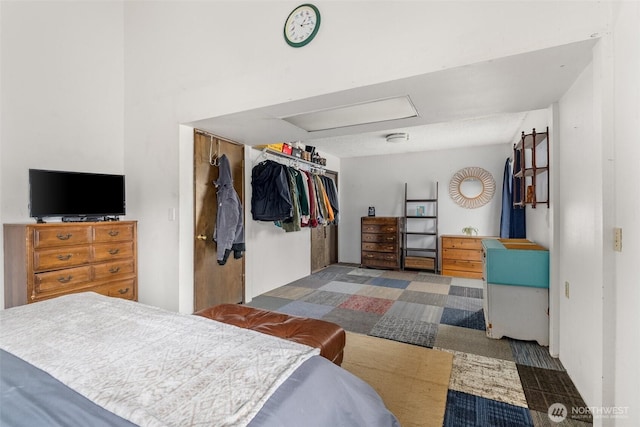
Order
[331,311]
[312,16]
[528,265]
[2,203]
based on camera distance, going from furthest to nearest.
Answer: [331,311] < [528,265] < [2,203] < [312,16]

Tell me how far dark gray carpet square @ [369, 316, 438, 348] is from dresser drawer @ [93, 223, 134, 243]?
242cm

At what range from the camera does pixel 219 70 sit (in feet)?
7.85

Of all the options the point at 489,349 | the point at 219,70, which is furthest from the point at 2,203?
the point at 489,349

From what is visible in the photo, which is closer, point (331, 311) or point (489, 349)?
point (489, 349)

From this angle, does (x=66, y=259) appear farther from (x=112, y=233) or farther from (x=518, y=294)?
(x=518, y=294)

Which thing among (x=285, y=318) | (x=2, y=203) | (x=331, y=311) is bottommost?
(x=331, y=311)

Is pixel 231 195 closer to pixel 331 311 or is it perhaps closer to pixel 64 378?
pixel 331 311

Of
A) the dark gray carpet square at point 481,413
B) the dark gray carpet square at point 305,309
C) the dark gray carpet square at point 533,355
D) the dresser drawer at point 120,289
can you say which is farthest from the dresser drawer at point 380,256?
the dresser drawer at point 120,289

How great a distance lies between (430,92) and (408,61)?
0.35 metres

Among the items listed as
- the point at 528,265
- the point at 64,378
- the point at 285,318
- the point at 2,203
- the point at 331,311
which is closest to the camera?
the point at 64,378

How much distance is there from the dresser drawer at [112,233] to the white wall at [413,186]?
13.8ft

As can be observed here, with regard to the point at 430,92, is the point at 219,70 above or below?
above

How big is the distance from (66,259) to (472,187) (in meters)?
5.58

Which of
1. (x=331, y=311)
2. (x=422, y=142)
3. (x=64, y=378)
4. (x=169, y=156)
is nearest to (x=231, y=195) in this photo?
(x=169, y=156)
